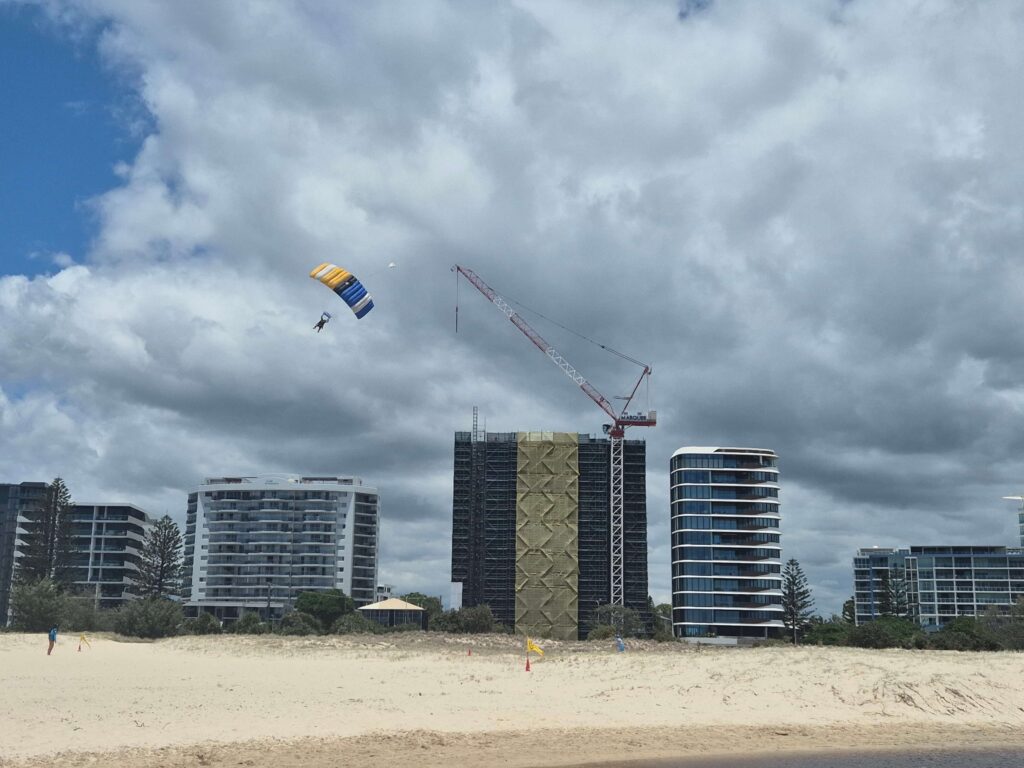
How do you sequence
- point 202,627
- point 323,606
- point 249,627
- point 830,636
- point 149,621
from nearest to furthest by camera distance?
point 149,621 → point 830,636 → point 202,627 → point 249,627 → point 323,606

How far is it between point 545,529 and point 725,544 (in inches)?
1314

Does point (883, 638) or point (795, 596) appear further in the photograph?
point (795, 596)

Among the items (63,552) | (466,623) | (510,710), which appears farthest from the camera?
(63,552)

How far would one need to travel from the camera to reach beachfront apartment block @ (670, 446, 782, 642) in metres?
165

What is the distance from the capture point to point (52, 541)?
559 ft

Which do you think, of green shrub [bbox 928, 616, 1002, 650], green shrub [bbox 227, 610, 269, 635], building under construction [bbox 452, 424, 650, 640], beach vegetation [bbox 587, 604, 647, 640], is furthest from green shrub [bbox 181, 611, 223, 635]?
green shrub [bbox 928, 616, 1002, 650]

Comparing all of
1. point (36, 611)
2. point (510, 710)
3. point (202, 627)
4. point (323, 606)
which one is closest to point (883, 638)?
point (510, 710)

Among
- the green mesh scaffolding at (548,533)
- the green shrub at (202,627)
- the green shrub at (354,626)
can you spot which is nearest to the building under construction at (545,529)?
the green mesh scaffolding at (548,533)

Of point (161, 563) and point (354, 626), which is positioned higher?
point (161, 563)

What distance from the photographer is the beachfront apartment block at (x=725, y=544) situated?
165 metres

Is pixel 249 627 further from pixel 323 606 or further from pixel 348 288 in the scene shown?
pixel 323 606

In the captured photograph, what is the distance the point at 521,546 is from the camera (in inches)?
7234

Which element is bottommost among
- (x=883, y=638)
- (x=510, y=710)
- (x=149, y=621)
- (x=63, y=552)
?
(x=510, y=710)

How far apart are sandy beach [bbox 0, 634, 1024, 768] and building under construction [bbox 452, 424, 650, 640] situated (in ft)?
383
